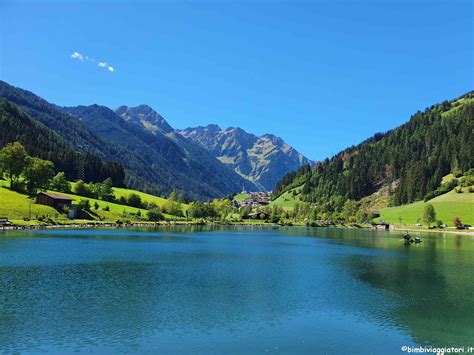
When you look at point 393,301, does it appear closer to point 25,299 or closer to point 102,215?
point 25,299

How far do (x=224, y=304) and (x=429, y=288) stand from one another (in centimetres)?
2759

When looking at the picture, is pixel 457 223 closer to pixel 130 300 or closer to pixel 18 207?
pixel 18 207

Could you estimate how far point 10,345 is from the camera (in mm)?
28688

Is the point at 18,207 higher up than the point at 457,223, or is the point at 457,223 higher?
the point at 457,223

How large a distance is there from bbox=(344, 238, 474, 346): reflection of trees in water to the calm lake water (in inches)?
5.5

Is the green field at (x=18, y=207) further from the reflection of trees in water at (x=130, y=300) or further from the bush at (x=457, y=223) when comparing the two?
the bush at (x=457, y=223)

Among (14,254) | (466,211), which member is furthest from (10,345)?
(466,211)

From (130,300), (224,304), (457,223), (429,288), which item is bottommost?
(130,300)

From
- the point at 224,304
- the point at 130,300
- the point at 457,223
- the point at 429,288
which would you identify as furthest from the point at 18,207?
the point at 457,223

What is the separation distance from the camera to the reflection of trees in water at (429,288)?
3581 cm

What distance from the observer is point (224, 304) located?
140 ft

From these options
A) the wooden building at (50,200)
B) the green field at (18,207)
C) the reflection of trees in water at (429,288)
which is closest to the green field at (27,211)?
the green field at (18,207)

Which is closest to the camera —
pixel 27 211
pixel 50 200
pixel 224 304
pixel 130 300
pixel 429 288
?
pixel 224 304

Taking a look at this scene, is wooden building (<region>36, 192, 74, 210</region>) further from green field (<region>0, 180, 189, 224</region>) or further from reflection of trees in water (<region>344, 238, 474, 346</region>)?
reflection of trees in water (<region>344, 238, 474, 346</region>)
